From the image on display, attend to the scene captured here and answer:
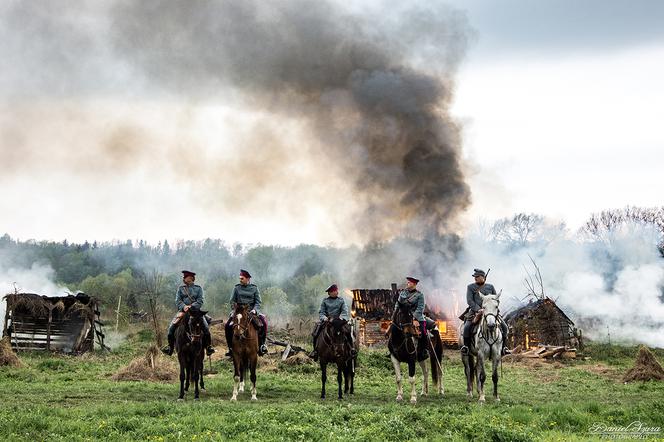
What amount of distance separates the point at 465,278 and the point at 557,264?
721 inches

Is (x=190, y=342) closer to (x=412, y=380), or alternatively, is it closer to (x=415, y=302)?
(x=412, y=380)

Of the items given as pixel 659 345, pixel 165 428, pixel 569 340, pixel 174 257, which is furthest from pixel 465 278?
pixel 174 257

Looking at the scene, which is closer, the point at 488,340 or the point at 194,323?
the point at 488,340

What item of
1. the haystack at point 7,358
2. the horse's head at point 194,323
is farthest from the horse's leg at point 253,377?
the haystack at point 7,358

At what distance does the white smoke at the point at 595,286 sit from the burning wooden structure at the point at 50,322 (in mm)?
28812

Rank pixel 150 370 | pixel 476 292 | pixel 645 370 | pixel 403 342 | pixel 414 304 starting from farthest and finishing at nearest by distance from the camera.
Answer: pixel 645 370 → pixel 150 370 → pixel 476 292 → pixel 403 342 → pixel 414 304

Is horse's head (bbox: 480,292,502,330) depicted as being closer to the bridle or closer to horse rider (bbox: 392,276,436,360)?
horse rider (bbox: 392,276,436,360)

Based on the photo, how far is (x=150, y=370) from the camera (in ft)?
81.7

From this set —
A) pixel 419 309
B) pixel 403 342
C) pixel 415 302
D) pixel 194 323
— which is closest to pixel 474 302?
pixel 419 309

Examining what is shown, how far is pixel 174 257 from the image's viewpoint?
13925cm

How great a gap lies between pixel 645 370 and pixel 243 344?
1822 cm

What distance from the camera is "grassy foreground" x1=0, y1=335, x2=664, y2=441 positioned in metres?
11.6

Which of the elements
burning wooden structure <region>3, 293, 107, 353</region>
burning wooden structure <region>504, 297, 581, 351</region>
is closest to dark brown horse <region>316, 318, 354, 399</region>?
burning wooden structure <region>3, 293, 107, 353</region>

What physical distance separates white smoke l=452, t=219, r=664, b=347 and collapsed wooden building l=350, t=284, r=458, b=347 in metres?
2.82
